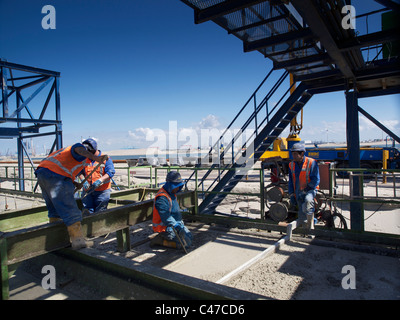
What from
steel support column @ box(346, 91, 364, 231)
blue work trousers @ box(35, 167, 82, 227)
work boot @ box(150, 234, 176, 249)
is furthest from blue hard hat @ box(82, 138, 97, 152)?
steel support column @ box(346, 91, 364, 231)

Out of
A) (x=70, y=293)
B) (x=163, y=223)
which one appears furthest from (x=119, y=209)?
(x=70, y=293)

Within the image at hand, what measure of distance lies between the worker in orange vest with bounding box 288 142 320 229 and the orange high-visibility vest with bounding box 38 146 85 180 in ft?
12.5

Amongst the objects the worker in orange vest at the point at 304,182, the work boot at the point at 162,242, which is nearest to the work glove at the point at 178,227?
the work boot at the point at 162,242

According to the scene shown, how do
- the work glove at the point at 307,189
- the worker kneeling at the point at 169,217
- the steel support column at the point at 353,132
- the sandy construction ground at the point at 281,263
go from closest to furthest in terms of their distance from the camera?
the sandy construction ground at the point at 281,263 < the worker kneeling at the point at 169,217 < the work glove at the point at 307,189 < the steel support column at the point at 353,132

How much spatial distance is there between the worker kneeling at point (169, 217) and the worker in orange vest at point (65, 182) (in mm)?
1496

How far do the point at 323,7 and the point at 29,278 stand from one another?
5912 millimetres

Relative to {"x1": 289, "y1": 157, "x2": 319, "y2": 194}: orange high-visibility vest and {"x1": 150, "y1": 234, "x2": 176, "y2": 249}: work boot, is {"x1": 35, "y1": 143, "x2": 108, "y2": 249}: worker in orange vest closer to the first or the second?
{"x1": 150, "y1": 234, "x2": 176, "y2": 249}: work boot

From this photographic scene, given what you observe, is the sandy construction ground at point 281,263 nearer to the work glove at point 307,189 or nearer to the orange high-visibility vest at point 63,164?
the work glove at point 307,189

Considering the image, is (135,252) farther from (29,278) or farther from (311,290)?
(311,290)

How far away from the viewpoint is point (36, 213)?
522cm

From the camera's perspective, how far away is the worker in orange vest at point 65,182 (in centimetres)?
369

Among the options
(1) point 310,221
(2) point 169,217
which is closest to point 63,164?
(2) point 169,217

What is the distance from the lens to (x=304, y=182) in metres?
5.30

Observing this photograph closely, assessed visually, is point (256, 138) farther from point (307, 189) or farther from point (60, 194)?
point (60, 194)
